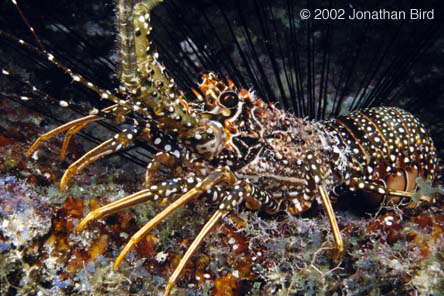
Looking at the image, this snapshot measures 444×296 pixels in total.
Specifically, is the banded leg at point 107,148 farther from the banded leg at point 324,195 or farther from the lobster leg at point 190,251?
the banded leg at point 324,195

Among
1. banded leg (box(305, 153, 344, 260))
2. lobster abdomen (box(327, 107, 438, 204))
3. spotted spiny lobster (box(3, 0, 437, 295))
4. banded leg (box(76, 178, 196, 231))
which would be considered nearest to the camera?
spotted spiny lobster (box(3, 0, 437, 295))

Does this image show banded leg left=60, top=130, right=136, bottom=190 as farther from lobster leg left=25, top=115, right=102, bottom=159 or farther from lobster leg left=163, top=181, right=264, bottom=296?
lobster leg left=163, top=181, right=264, bottom=296

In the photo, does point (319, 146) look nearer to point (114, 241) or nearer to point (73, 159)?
point (114, 241)

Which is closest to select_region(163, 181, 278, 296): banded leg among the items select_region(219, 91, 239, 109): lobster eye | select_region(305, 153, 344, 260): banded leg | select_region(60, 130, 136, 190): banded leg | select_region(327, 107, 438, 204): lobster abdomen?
select_region(305, 153, 344, 260): banded leg

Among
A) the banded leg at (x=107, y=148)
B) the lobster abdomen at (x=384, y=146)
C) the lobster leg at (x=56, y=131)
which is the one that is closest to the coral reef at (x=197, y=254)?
the lobster leg at (x=56, y=131)

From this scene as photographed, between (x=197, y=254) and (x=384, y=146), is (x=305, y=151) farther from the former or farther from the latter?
(x=197, y=254)

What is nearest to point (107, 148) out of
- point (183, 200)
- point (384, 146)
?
point (183, 200)

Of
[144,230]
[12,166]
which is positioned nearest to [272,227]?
[144,230]
